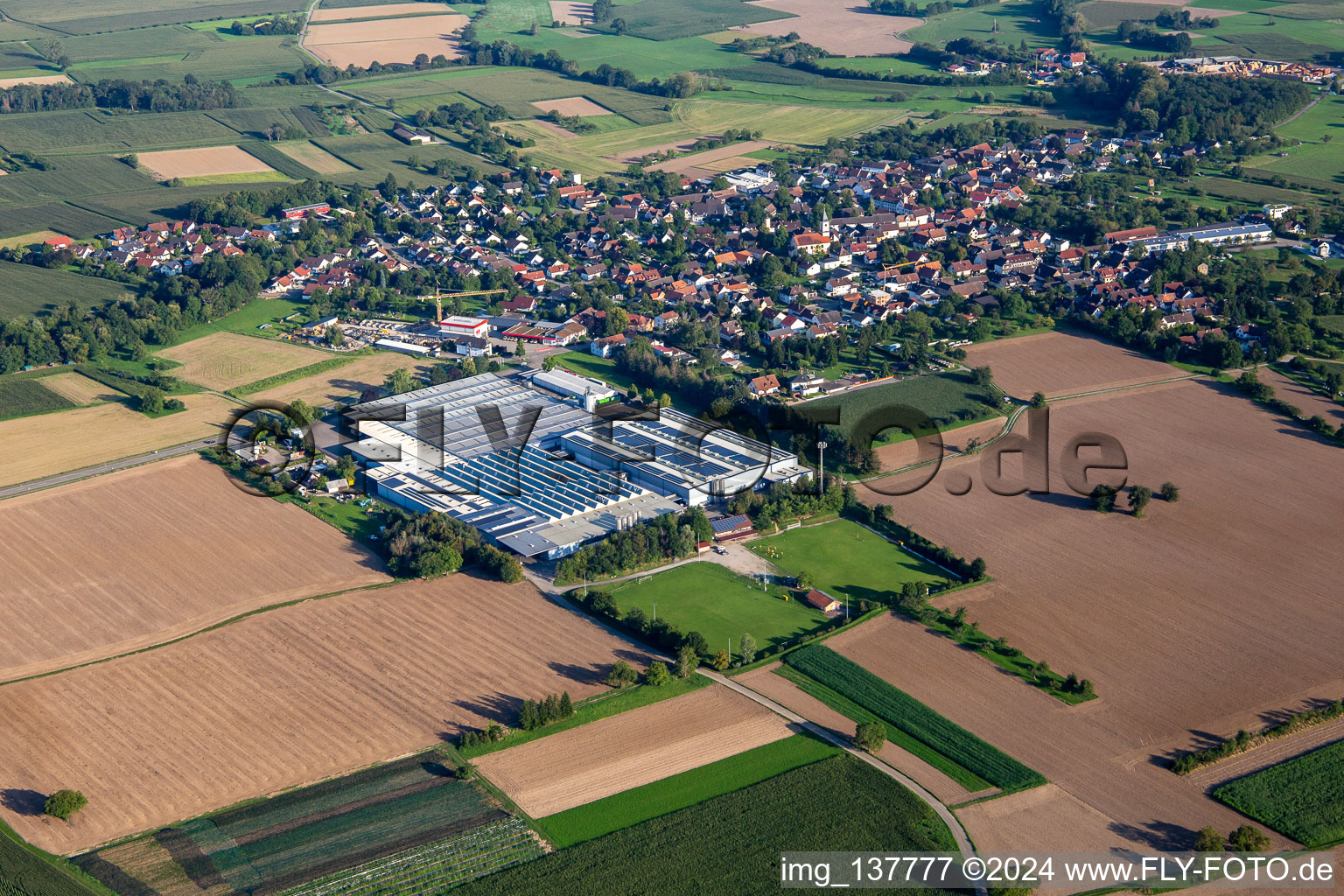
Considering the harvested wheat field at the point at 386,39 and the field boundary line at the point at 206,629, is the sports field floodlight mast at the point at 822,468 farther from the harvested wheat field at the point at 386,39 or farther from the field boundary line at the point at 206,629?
the harvested wheat field at the point at 386,39

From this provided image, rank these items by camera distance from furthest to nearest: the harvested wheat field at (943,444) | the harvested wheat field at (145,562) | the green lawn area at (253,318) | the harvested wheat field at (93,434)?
the green lawn area at (253,318) → the harvested wheat field at (93,434) → the harvested wheat field at (943,444) → the harvested wheat field at (145,562)

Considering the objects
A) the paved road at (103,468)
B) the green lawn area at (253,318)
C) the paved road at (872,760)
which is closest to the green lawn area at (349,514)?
the paved road at (103,468)

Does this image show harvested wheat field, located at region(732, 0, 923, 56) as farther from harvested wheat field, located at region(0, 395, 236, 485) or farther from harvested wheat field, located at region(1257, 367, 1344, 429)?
harvested wheat field, located at region(0, 395, 236, 485)

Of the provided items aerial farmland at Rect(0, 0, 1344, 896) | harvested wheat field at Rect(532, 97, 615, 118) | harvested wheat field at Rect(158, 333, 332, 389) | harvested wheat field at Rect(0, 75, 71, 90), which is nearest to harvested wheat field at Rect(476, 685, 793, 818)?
aerial farmland at Rect(0, 0, 1344, 896)

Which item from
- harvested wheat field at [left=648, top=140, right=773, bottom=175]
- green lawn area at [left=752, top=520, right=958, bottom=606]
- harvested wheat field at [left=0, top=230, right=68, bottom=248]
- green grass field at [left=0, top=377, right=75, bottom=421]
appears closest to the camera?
green lawn area at [left=752, top=520, right=958, bottom=606]

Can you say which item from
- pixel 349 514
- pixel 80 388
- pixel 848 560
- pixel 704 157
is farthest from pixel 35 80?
pixel 848 560

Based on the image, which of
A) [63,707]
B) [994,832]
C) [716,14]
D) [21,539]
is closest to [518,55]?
[716,14]
